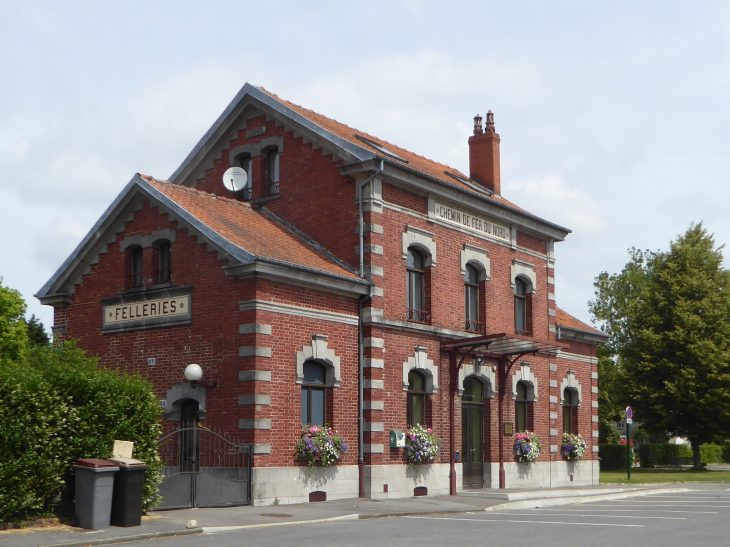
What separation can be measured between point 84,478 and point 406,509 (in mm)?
6648

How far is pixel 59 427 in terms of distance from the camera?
14.1 m

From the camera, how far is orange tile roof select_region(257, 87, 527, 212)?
77.9 ft

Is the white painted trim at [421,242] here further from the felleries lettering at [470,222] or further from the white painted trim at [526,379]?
the white painted trim at [526,379]

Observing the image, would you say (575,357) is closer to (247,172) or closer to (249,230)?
(247,172)

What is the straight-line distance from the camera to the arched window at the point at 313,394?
19.6 meters

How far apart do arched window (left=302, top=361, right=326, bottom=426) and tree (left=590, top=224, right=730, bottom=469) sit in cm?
2670

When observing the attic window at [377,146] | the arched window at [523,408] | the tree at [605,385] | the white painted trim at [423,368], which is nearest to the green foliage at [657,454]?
the tree at [605,385]

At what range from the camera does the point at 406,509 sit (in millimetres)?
17734

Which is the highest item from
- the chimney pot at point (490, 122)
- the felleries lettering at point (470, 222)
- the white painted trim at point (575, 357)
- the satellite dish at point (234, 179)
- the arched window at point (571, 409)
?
the chimney pot at point (490, 122)

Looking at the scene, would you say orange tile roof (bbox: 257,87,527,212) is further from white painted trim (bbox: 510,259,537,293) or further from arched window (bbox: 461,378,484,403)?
arched window (bbox: 461,378,484,403)

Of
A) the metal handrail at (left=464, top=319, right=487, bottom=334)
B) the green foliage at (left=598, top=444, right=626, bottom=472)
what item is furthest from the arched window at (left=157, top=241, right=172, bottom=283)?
the green foliage at (left=598, top=444, right=626, bottom=472)

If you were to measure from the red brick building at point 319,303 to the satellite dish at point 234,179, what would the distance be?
0.47 meters

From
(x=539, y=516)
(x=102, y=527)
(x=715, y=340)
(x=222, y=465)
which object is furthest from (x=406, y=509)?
(x=715, y=340)

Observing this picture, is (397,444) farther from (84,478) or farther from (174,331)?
(84,478)
